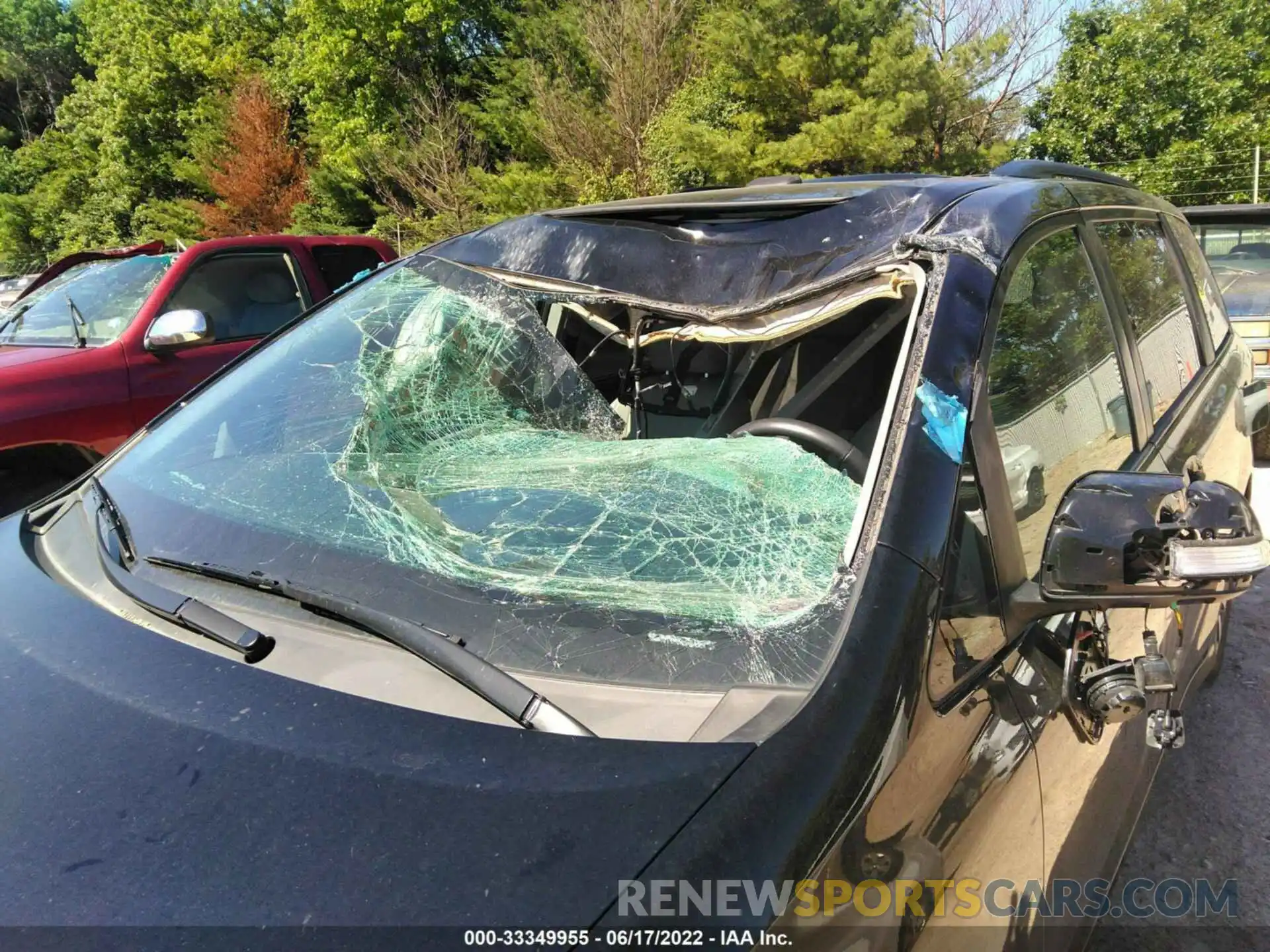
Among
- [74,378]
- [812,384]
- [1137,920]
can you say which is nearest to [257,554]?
[812,384]

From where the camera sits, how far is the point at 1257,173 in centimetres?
1252

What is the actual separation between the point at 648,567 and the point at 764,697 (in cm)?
34

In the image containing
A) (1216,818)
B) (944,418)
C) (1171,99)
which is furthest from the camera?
(1171,99)

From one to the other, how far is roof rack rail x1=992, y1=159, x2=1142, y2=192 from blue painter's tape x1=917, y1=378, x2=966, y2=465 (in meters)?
0.96

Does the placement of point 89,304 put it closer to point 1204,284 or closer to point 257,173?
point 1204,284

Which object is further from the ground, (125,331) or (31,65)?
(31,65)

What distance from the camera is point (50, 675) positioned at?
125cm

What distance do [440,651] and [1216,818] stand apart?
2533 mm

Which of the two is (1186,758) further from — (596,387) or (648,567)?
(648,567)

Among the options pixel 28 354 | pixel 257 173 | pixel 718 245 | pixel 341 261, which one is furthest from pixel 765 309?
pixel 257 173

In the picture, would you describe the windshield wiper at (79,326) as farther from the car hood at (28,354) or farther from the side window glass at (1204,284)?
the side window glass at (1204,284)

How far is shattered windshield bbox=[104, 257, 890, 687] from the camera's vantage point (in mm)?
1201

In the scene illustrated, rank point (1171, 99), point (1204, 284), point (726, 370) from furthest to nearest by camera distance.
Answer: point (1171, 99), point (1204, 284), point (726, 370)

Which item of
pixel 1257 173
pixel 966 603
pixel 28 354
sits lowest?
pixel 28 354
